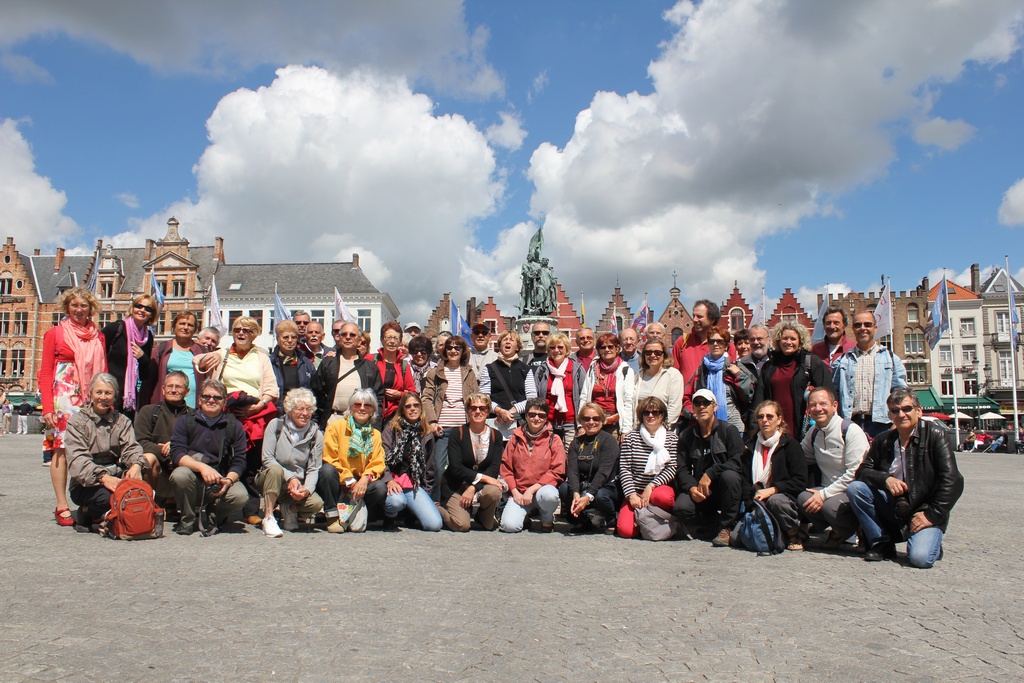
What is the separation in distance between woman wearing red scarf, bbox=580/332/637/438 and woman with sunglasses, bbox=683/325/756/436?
588 millimetres

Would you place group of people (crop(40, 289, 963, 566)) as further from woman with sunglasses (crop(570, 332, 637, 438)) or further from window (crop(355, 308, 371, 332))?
window (crop(355, 308, 371, 332))

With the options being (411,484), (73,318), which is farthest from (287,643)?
(73,318)

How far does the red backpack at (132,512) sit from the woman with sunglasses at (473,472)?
2669mm

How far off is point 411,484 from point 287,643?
3.57 meters

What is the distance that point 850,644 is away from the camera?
12.0ft

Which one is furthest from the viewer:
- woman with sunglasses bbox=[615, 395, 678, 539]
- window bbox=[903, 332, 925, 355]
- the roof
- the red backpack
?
the roof

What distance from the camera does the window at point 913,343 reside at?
179ft

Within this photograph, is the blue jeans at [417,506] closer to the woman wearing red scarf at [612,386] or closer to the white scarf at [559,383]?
the white scarf at [559,383]

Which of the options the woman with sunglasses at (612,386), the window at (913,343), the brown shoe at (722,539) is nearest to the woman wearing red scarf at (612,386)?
the woman with sunglasses at (612,386)

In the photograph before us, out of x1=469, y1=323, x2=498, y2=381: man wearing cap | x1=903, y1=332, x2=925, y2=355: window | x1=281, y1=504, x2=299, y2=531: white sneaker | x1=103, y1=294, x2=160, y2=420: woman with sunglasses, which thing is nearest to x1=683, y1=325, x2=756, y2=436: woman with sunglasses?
x1=469, y1=323, x2=498, y2=381: man wearing cap

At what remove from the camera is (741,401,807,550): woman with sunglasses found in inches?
242

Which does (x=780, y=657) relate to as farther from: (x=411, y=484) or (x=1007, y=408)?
(x=1007, y=408)

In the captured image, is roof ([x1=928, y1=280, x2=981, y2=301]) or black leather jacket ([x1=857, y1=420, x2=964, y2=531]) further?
roof ([x1=928, y1=280, x2=981, y2=301])

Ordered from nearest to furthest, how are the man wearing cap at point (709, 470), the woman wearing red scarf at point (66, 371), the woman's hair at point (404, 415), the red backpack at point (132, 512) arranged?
1. the red backpack at point (132, 512)
2. the man wearing cap at point (709, 470)
3. the woman wearing red scarf at point (66, 371)
4. the woman's hair at point (404, 415)
